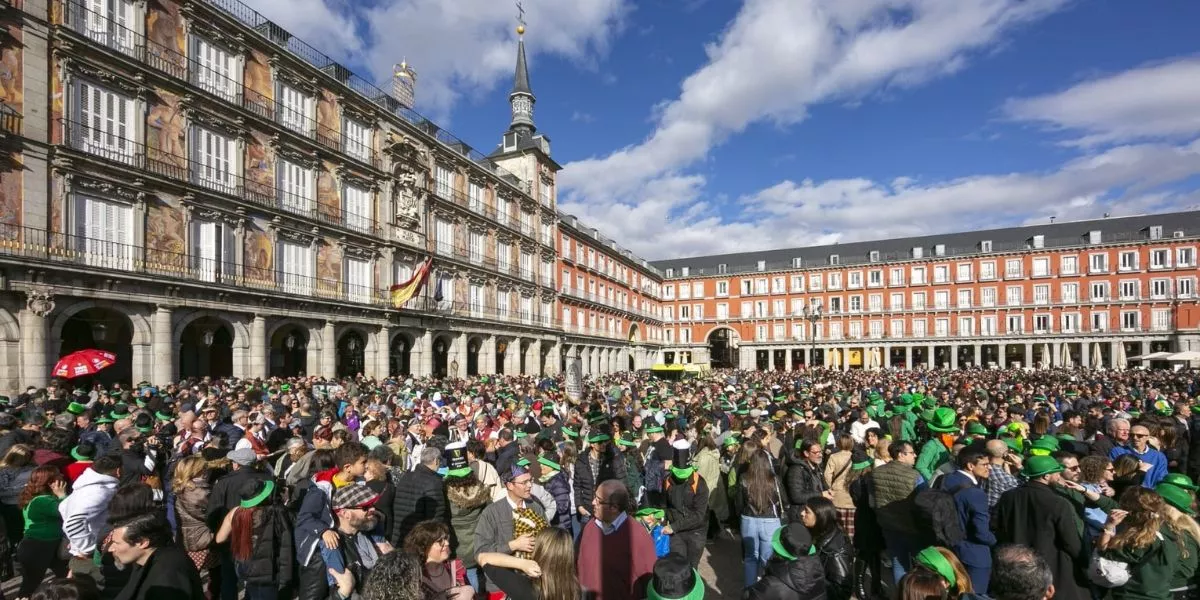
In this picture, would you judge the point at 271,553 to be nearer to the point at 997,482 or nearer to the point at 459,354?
the point at 997,482

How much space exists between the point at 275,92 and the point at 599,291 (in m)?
33.3

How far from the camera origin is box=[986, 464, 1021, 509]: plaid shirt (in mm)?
5797

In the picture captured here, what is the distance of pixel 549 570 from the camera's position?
11.9 feet

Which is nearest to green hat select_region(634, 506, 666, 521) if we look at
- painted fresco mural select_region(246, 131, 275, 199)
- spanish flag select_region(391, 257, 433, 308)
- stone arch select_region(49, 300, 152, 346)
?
stone arch select_region(49, 300, 152, 346)

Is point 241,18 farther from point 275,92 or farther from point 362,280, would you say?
point 362,280

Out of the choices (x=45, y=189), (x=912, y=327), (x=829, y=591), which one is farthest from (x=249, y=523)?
(x=912, y=327)

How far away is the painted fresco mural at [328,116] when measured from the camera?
87.4 feet

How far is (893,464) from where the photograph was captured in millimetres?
5891

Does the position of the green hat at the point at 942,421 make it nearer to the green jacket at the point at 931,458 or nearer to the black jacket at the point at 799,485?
the green jacket at the point at 931,458

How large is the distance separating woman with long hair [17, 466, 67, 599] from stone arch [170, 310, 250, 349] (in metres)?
16.8

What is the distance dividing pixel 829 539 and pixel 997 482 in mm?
2470

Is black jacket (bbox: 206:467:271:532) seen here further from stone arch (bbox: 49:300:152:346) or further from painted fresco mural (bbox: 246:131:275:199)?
painted fresco mural (bbox: 246:131:275:199)

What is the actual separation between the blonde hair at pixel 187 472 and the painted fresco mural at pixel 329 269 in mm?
22053

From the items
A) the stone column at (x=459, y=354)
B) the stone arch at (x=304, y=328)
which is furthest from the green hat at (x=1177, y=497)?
the stone column at (x=459, y=354)
